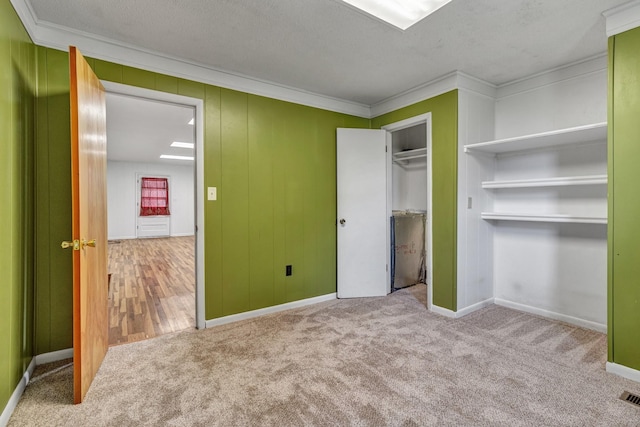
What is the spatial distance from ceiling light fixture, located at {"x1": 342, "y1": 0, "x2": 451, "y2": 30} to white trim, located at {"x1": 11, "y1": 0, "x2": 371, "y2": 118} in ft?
4.61

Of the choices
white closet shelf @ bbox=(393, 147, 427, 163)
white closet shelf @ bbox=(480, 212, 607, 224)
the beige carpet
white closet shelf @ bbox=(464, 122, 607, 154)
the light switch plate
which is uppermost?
white closet shelf @ bbox=(393, 147, 427, 163)

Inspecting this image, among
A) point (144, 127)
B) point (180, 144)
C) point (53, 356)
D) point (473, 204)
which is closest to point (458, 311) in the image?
point (473, 204)

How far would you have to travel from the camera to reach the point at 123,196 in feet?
30.1

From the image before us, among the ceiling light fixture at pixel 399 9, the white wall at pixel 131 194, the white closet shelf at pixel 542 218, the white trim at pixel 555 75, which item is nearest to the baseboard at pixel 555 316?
the white closet shelf at pixel 542 218

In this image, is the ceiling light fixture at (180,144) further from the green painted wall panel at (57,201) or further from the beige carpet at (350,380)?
the beige carpet at (350,380)

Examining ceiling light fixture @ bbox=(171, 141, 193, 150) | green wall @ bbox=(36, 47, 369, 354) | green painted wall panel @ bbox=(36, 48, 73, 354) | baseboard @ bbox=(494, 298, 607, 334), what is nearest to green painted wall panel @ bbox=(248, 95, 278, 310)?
green wall @ bbox=(36, 47, 369, 354)

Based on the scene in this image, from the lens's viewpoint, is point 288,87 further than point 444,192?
Yes

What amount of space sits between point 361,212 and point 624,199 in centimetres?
226

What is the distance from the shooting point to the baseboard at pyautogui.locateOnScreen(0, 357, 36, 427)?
1.58 meters

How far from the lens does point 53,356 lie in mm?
2215

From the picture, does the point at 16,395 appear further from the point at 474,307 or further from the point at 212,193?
the point at 474,307

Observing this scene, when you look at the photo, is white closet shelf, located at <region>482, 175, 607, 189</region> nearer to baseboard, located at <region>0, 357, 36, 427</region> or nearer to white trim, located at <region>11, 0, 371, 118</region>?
white trim, located at <region>11, 0, 371, 118</region>

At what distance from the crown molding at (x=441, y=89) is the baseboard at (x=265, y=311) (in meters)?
2.39

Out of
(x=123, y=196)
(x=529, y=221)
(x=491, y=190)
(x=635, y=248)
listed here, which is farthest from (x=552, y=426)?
(x=123, y=196)
